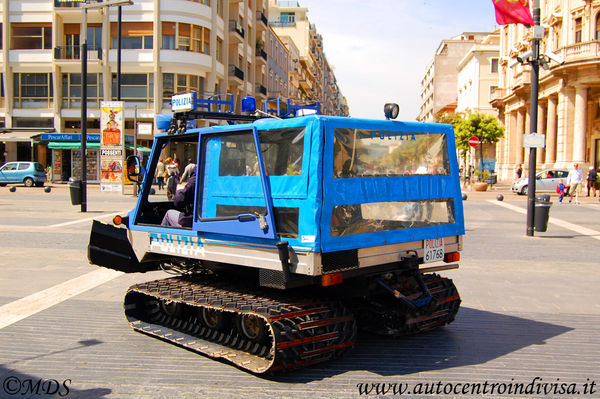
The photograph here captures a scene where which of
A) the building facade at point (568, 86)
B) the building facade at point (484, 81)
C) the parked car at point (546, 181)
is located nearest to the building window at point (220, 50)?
the building facade at point (568, 86)

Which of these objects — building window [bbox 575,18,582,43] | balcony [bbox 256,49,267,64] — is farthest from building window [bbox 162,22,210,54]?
building window [bbox 575,18,582,43]

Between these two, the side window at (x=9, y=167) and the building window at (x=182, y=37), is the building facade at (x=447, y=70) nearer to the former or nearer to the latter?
the building window at (x=182, y=37)

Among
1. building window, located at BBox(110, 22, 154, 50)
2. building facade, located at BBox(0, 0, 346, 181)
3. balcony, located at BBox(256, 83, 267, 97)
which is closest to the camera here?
building facade, located at BBox(0, 0, 346, 181)

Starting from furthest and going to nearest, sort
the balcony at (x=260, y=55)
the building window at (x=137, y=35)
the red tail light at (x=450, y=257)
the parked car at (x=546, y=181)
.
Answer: the balcony at (x=260, y=55), the building window at (x=137, y=35), the parked car at (x=546, y=181), the red tail light at (x=450, y=257)

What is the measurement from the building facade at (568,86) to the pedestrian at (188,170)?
3149 cm

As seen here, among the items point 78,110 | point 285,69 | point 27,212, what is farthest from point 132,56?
point 285,69

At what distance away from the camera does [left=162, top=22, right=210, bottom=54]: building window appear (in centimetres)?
3784

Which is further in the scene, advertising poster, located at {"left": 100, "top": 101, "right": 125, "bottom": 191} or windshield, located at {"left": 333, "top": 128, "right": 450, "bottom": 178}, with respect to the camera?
advertising poster, located at {"left": 100, "top": 101, "right": 125, "bottom": 191}

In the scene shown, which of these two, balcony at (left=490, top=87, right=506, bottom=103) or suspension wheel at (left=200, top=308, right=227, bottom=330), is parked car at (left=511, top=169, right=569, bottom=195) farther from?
suspension wheel at (left=200, top=308, right=227, bottom=330)

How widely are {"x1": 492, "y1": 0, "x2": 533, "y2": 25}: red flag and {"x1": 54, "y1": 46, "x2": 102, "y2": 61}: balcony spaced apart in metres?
31.1

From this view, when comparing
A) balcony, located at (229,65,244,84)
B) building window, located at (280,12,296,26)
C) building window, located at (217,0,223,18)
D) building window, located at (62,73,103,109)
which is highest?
building window, located at (280,12,296,26)

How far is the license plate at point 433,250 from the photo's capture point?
17.4 feet

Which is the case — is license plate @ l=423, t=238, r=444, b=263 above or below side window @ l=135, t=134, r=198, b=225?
below

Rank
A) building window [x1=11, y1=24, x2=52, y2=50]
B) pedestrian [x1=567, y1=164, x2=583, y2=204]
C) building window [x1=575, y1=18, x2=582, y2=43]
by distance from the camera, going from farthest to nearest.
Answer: building window [x1=11, y1=24, x2=52, y2=50], building window [x1=575, y1=18, x2=582, y2=43], pedestrian [x1=567, y1=164, x2=583, y2=204]
